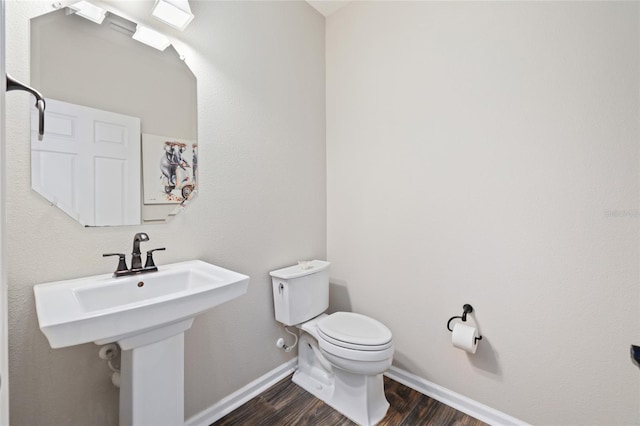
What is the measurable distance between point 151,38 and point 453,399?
247 cm

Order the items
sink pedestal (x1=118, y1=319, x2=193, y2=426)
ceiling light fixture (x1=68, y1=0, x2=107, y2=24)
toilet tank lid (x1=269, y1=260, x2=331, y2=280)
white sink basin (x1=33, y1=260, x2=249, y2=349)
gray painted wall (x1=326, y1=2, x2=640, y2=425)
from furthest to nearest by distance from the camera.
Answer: toilet tank lid (x1=269, y1=260, x2=331, y2=280), gray painted wall (x1=326, y1=2, x2=640, y2=425), ceiling light fixture (x1=68, y1=0, x2=107, y2=24), sink pedestal (x1=118, y1=319, x2=193, y2=426), white sink basin (x1=33, y1=260, x2=249, y2=349)

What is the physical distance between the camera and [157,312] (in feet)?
2.94

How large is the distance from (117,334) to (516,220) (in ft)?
5.72

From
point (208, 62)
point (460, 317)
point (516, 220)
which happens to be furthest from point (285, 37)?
point (460, 317)

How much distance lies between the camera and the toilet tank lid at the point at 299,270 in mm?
1718

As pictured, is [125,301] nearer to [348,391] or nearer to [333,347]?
[333,347]

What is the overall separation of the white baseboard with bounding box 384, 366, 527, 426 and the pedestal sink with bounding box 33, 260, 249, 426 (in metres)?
1.34

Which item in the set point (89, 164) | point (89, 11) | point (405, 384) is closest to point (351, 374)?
point (405, 384)

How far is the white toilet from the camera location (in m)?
1.46

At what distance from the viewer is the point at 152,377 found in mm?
1025

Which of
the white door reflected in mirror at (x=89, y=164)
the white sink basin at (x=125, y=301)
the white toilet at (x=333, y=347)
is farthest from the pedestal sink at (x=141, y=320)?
the white toilet at (x=333, y=347)

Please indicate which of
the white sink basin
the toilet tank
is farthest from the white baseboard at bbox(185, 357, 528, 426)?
the white sink basin

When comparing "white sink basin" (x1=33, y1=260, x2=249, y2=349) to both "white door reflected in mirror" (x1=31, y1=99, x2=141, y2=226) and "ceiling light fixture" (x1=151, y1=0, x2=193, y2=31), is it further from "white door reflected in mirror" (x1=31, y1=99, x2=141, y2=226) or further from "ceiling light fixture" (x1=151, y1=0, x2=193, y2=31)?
"ceiling light fixture" (x1=151, y1=0, x2=193, y2=31)

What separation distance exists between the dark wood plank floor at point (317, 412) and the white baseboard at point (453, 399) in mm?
30
